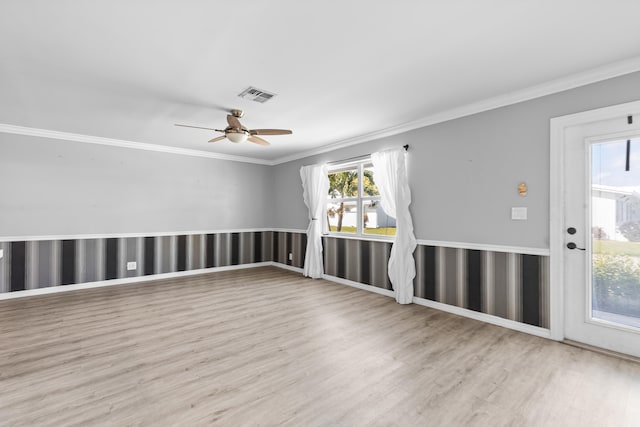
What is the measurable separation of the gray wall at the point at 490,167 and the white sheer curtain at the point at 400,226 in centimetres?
12

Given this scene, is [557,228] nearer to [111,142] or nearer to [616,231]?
[616,231]

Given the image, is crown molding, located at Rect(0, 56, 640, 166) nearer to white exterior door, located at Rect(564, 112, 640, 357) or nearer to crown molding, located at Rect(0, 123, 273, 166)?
crown molding, located at Rect(0, 123, 273, 166)

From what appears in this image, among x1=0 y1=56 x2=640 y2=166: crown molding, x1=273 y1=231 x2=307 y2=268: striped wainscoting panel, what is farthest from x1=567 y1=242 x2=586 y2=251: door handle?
x1=273 y1=231 x2=307 y2=268: striped wainscoting panel

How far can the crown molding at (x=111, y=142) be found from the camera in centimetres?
434

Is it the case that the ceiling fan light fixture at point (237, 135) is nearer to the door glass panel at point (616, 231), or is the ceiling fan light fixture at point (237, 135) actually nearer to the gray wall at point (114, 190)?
the gray wall at point (114, 190)

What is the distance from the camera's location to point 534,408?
6.22 ft

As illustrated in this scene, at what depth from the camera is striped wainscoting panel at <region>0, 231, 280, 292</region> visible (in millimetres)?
4363

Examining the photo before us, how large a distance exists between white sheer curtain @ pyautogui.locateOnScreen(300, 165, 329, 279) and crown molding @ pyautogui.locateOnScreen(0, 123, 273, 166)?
173cm

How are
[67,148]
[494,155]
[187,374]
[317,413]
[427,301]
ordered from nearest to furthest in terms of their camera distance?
[317,413] → [187,374] → [494,155] → [427,301] → [67,148]

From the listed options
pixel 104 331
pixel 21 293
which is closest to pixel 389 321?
pixel 104 331

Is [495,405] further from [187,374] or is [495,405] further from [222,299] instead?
[222,299]

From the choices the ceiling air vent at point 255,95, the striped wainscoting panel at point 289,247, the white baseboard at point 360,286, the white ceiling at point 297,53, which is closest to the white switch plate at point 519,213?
the white ceiling at point 297,53

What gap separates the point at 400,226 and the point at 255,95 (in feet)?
8.20

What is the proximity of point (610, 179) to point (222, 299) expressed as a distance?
14.9ft
